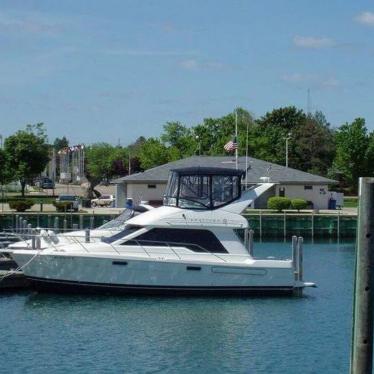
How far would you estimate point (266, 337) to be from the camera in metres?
24.7

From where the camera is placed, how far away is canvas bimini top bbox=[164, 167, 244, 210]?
30.2m

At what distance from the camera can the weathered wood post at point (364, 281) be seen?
10586mm

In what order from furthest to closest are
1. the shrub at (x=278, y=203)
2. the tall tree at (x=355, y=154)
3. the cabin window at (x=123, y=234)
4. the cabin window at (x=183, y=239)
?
the tall tree at (x=355, y=154)
the shrub at (x=278, y=203)
the cabin window at (x=123, y=234)
the cabin window at (x=183, y=239)

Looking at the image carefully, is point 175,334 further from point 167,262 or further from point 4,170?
point 4,170

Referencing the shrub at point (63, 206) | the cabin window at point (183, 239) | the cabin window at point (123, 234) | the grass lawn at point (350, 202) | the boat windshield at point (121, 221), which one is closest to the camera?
the cabin window at point (183, 239)

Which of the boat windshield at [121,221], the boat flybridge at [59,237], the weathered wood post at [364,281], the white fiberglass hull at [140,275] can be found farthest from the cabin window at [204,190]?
the weathered wood post at [364,281]

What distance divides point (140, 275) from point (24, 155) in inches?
2598

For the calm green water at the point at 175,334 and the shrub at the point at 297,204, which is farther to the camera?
the shrub at the point at 297,204

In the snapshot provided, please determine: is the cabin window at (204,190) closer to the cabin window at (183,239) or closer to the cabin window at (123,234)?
the cabin window at (183,239)

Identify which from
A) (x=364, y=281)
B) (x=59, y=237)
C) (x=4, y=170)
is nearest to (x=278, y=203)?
(x=4, y=170)

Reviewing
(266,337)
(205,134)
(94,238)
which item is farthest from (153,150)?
(266,337)

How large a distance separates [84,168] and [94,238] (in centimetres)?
9805

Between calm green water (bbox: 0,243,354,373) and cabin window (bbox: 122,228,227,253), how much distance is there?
1664 millimetres

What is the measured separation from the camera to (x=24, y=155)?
93.3m
